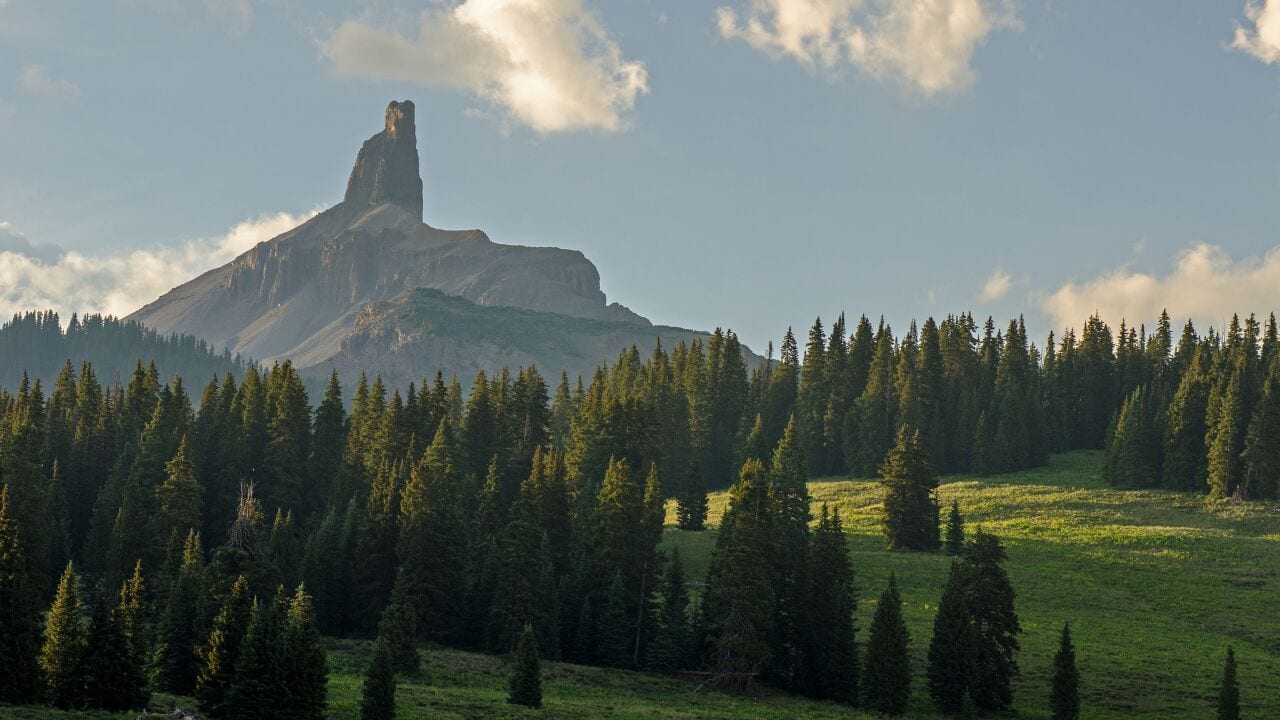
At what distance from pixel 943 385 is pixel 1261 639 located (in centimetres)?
8025

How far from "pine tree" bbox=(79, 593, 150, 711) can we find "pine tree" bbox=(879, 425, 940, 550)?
70.8 m

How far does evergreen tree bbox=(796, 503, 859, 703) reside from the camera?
67.0 meters

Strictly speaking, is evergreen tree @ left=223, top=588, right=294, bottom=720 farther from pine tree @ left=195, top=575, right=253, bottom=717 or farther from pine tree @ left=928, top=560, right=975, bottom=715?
pine tree @ left=928, top=560, right=975, bottom=715

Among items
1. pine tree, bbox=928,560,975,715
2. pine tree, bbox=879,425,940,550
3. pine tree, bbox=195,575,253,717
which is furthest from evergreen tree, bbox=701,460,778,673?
pine tree, bbox=879,425,940,550

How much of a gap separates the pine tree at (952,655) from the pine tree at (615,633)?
1887 centimetres

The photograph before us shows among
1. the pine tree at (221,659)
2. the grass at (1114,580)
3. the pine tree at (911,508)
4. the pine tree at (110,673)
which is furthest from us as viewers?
the pine tree at (911,508)

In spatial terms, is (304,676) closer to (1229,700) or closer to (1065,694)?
(1065,694)

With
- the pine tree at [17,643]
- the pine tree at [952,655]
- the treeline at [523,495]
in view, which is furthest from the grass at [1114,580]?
the pine tree at [17,643]

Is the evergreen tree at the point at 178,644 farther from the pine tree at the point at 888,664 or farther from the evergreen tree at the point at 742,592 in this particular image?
the pine tree at the point at 888,664

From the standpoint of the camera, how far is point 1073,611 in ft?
273

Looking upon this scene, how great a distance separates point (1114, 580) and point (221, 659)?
68.2 m

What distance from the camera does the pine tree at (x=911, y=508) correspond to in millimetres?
104188

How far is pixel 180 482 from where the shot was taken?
8475 centimetres

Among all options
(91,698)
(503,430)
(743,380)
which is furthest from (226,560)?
(743,380)
